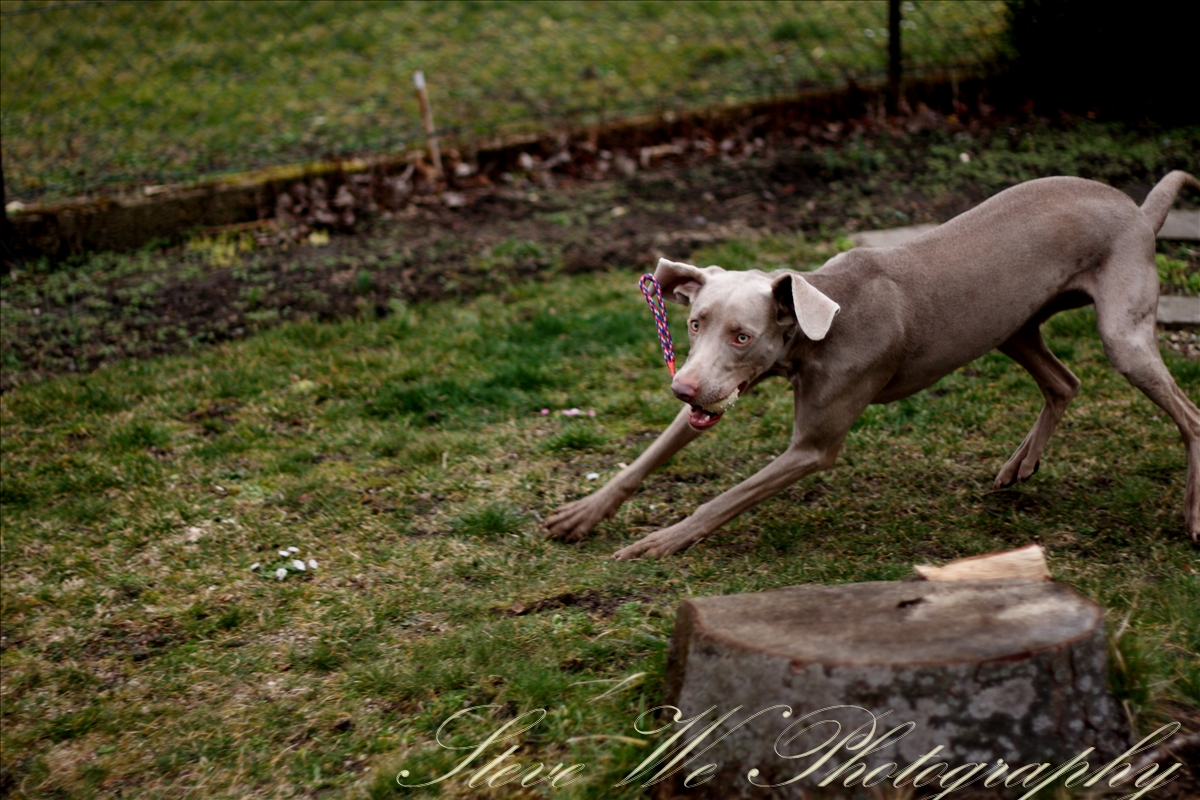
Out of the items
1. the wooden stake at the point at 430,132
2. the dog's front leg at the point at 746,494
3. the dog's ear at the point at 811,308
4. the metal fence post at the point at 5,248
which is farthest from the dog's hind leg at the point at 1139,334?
the metal fence post at the point at 5,248

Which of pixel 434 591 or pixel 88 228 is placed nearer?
pixel 434 591

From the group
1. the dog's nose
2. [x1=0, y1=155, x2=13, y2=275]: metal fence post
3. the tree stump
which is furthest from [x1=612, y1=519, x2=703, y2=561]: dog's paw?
[x1=0, y1=155, x2=13, y2=275]: metal fence post

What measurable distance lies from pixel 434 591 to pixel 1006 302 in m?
2.39

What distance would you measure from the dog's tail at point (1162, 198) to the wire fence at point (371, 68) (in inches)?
184

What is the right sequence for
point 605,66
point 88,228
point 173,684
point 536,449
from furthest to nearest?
1. point 605,66
2. point 88,228
3. point 536,449
4. point 173,684

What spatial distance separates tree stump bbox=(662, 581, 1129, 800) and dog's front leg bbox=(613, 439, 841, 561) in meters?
1.33

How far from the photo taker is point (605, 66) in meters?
10.0

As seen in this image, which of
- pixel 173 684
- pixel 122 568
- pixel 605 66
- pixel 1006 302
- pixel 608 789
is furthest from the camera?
pixel 605 66

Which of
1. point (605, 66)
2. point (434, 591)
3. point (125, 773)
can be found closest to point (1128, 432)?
point (434, 591)

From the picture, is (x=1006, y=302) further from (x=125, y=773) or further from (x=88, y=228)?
(x=88, y=228)

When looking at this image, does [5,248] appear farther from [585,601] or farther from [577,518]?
[585,601]

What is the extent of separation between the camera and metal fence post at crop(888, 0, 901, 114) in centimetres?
868

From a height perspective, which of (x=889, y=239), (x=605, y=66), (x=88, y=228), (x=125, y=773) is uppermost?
(x=605, y=66)

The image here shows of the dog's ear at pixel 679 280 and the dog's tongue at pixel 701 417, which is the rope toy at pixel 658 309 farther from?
the dog's tongue at pixel 701 417
